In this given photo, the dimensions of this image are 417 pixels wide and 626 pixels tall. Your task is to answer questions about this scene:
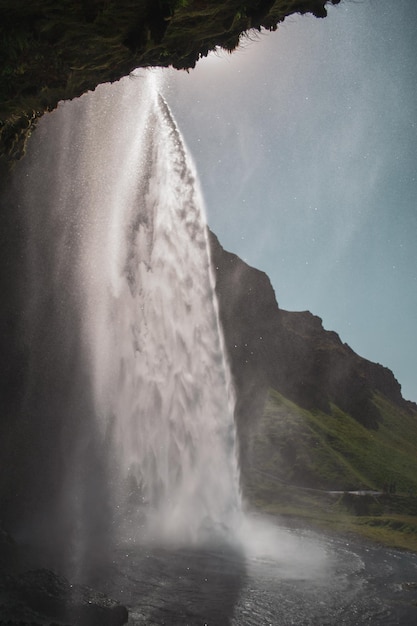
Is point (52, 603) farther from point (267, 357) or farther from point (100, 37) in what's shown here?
point (267, 357)

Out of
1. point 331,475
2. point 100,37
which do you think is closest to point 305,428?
point 331,475

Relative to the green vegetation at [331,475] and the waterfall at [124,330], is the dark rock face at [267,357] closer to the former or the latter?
the green vegetation at [331,475]

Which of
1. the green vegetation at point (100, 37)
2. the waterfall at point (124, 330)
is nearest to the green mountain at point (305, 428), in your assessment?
the waterfall at point (124, 330)

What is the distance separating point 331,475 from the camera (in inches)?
2331

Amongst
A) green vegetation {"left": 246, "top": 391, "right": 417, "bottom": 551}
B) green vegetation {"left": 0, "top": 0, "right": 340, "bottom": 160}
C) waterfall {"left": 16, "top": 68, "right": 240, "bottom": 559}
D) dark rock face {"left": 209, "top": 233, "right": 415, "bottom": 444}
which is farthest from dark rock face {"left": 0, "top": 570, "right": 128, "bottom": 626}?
dark rock face {"left": 209, "top": 233, "right": 415, "bottom": 444}

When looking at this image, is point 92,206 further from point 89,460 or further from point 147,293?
point 89,460

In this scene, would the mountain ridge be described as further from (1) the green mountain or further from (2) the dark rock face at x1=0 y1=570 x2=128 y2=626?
(2) the dark rock face at x1=0 y1=570 x2=128 y2=626

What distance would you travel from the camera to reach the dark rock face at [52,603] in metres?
9.71

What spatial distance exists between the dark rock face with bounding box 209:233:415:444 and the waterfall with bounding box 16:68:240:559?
106 feet

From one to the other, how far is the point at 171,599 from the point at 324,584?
701cm

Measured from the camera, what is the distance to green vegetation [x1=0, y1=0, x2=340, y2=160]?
24.1 feet

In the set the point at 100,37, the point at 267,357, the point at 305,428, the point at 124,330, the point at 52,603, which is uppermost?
the point at 267,357

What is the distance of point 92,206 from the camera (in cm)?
2316

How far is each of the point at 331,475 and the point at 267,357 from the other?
2905 centimetres
